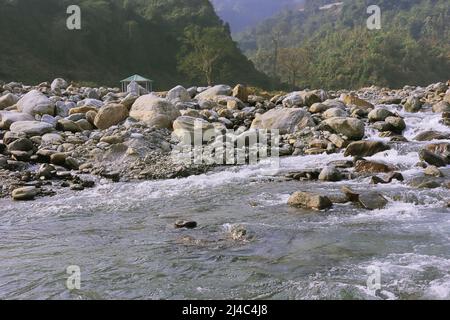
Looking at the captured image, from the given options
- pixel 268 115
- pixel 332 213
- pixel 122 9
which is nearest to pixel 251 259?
pixel 332 213

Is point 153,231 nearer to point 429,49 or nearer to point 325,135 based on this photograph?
point 325,135

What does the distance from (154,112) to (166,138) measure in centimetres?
132

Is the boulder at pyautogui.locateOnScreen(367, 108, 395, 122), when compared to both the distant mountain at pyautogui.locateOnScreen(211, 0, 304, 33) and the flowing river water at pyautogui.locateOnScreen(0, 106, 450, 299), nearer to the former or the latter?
the flowing river water at pyautogui.locateOnScreen(0, 106, 450, 299)

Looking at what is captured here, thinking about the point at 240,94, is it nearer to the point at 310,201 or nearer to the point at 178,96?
the point at 178,96

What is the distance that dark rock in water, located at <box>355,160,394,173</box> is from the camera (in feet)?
30.4

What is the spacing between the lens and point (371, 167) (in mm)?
9320

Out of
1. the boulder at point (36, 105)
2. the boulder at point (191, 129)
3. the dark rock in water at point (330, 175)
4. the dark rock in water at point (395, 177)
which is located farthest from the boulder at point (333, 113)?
the boulder at point (36, 105)

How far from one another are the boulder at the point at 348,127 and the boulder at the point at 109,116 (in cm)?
489

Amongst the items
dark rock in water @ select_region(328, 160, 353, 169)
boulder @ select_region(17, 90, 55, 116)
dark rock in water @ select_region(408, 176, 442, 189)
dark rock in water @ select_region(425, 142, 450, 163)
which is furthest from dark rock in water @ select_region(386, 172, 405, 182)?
boulder @ select_region(17, 90, 55, 116)

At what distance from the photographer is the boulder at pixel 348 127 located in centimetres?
1162

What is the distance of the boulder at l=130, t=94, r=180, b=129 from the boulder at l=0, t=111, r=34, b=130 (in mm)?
2540

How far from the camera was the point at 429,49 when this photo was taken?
6481 centimetres

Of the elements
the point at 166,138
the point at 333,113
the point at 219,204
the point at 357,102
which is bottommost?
the point at 219,204

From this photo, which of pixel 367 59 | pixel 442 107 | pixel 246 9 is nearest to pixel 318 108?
pixel 442 107
